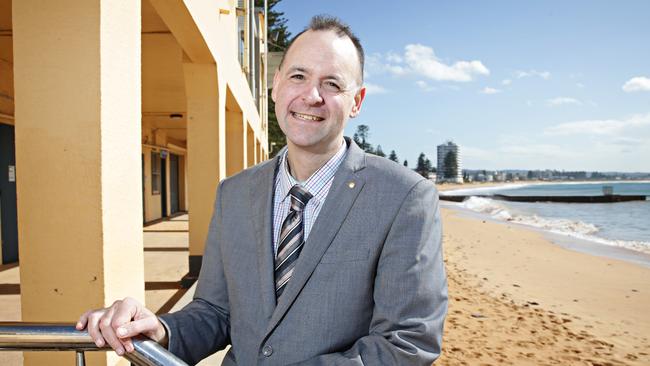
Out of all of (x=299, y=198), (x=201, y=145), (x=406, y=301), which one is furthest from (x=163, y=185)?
(x=406, y=301)

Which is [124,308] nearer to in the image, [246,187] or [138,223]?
[246,187]

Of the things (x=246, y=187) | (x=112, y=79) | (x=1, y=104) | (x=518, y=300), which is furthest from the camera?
(x=518, y=300)

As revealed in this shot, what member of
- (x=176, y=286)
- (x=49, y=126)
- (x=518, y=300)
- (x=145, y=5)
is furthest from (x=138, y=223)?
(x=518, y=300)

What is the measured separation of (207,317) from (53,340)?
58 centimetres

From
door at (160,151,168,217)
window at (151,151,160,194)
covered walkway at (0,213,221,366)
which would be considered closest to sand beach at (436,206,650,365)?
covered walkway at (0,213,221,366)

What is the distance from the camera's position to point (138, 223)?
8.85 feet

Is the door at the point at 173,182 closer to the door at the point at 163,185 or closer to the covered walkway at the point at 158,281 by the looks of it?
the door at the point at 163,185

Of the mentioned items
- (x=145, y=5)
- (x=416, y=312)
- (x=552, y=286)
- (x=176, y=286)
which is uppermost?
(x=145, y=5)

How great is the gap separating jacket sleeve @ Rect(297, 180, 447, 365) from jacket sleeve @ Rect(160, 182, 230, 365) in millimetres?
442

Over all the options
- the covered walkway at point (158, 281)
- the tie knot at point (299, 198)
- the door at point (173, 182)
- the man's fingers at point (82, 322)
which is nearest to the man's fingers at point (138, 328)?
the man's fingers at point (82, 322)

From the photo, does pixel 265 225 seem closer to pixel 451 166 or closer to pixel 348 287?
pixel 348 287

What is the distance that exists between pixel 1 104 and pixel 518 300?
939 centimetres

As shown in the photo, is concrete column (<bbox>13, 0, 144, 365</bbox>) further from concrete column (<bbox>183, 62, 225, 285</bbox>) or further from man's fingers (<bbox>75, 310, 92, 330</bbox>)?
concrete column (<bbox>183, 62, 225, 285</bbox>)

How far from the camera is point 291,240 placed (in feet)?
5.34
